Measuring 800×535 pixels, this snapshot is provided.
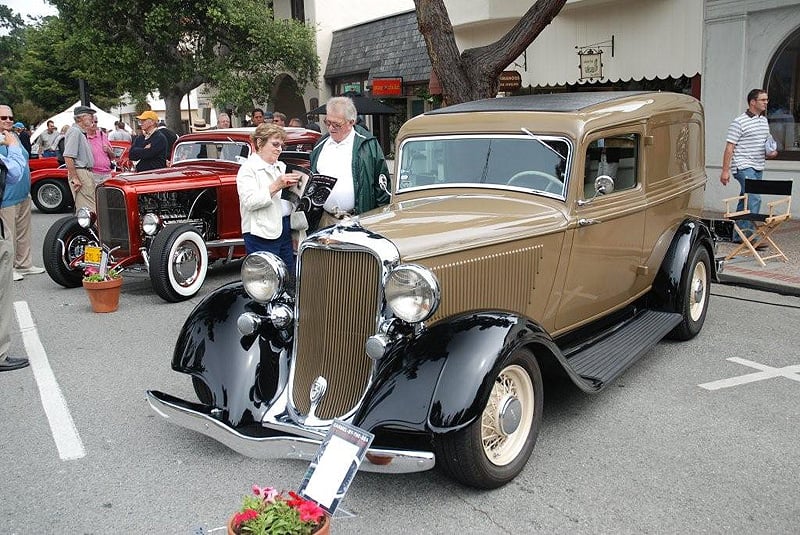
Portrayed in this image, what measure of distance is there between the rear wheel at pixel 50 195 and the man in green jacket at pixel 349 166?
1117cm

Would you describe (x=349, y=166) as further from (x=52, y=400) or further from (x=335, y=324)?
(x=52, y=400)

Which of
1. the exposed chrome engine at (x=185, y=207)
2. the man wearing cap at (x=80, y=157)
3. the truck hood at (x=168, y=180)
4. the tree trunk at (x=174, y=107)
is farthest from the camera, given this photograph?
the tree trunk at (x=174, y=107)

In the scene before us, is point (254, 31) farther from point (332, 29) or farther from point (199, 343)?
point (199, 343)

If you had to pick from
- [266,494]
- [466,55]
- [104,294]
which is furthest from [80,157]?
[266,494]

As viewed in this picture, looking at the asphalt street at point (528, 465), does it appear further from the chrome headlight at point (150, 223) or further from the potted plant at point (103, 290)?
the chrome headlight at point (150, 223)

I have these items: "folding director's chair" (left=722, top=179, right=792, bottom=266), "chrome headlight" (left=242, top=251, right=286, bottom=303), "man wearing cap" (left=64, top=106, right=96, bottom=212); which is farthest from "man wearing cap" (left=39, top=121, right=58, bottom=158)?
"chrome headlight" (left=242, top=251, right=286, bottom=303)

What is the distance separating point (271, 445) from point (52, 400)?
221 centimetres

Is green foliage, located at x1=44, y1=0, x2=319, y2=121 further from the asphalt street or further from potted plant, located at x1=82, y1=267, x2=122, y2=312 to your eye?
the asphalt street

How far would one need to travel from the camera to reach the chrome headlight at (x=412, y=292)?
304 cm

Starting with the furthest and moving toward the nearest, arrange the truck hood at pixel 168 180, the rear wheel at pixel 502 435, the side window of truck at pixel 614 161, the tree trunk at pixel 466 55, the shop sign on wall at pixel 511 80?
1. the shop sign on wall at pixel 511 80
2. the tree trunk at pixel 466 55
3. the truck hood at pixel 168 180
4. the side window of truck at pixel 614 161
5. the rear wheel at pixel 502 435

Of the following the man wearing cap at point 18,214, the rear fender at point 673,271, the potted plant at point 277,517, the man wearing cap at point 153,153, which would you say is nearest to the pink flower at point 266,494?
the potted plant at point 277,517

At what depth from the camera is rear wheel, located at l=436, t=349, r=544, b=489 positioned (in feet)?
9.71

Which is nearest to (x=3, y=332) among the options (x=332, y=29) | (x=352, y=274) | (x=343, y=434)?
(x=352, y=274)

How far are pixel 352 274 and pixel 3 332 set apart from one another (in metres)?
3.12
